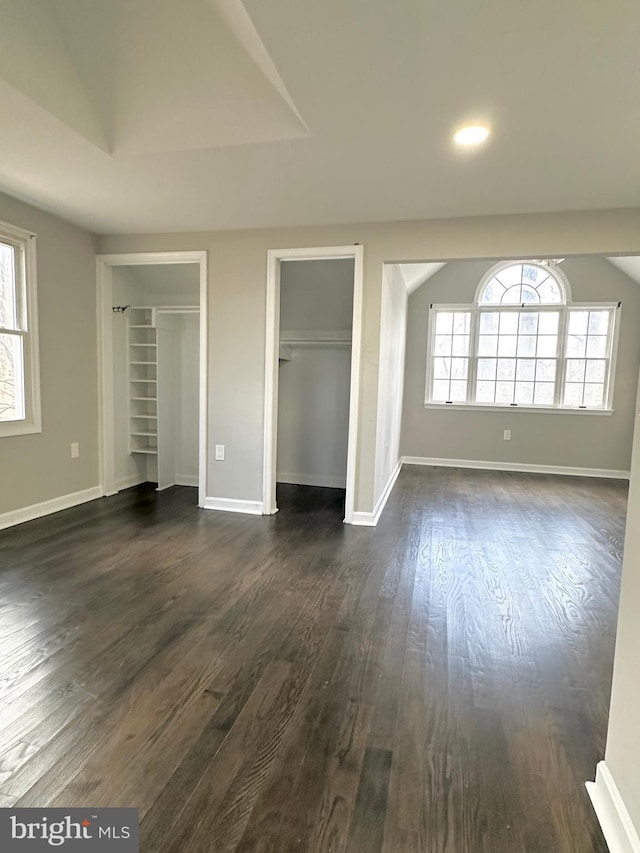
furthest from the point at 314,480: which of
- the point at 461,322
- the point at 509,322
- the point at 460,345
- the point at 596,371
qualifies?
the point at 596,371

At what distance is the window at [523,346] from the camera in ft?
19.9

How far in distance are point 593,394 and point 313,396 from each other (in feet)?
13.5

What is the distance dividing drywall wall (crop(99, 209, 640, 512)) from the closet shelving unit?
815mm

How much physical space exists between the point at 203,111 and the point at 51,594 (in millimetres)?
2649

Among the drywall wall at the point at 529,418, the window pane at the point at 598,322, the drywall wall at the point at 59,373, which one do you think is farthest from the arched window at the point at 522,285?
the drywall wall at the point at 59,373

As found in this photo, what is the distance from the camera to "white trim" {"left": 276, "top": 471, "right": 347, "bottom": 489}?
16.1 feet

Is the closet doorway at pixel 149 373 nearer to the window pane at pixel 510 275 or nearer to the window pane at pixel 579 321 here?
the window pane at pixel 510 275

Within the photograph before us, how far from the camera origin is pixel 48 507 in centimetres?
365

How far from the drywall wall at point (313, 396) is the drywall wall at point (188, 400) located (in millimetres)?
942

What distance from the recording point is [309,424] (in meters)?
4.93

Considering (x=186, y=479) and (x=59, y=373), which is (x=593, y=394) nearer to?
(x=186, y=479)

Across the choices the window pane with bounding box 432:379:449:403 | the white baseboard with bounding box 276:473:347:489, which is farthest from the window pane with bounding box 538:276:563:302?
the white baseboard with bounding box 276:473:347:489

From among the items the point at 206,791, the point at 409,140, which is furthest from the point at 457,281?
the point at 206,791

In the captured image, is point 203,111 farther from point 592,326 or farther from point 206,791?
point 592,326
